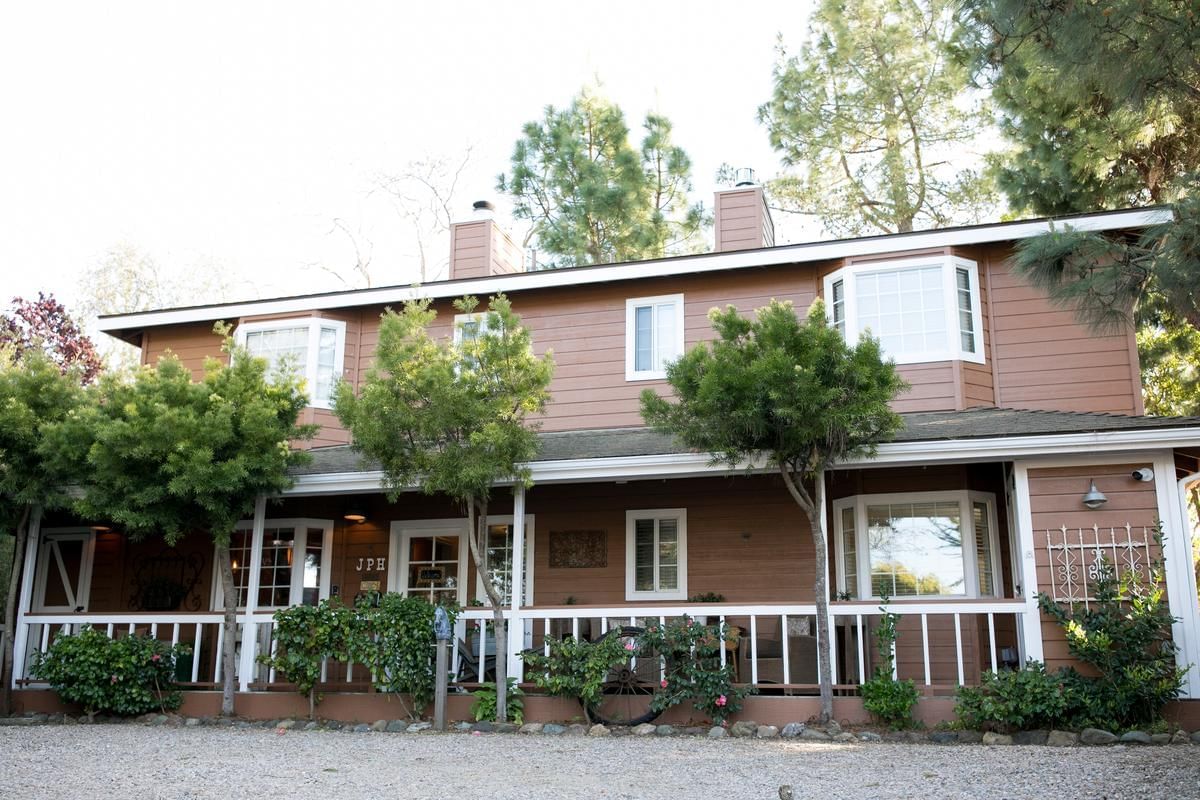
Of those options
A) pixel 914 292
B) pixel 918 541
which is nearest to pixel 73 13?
pixel 914 292

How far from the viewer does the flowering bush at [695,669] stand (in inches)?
352

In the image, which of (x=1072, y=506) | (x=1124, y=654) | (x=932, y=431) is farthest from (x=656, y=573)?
(x=1124, y=654)

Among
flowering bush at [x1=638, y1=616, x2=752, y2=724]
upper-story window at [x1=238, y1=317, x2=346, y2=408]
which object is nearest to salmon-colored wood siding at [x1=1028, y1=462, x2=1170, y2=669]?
flowering bush at [x1=638, y1=616, x2=752, y2=724]

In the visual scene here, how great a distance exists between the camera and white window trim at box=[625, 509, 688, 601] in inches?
460

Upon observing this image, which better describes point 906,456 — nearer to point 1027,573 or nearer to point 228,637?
point 1027,573

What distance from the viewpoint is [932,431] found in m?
9.61

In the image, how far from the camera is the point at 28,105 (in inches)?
1001

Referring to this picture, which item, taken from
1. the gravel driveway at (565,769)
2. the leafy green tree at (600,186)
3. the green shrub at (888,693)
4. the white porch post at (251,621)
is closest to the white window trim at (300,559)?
the white porch post at (251,621)

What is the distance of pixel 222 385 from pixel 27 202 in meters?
23.4

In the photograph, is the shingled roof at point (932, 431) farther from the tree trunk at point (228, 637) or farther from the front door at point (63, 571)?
the front door at point (63, 571)

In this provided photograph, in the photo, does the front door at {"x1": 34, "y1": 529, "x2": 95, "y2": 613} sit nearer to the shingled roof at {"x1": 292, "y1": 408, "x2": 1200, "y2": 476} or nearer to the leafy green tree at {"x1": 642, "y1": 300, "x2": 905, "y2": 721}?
→ the shingled roof at {"x1": 292, "y1": 408, "x2": 1200, "y2": 476}

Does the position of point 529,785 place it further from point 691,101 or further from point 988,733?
point 691,101

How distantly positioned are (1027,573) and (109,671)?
346 inches

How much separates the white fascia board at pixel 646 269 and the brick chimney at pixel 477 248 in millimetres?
1124
